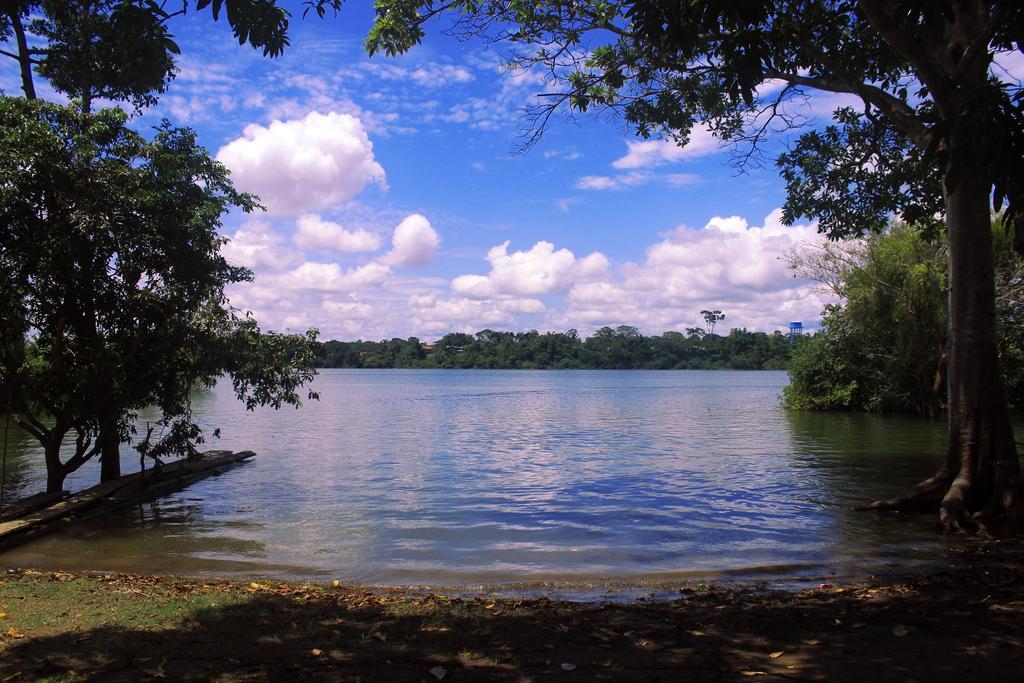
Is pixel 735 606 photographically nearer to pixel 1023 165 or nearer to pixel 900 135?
pixel 1023 165

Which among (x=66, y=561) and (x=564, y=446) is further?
(x=564, y=446)

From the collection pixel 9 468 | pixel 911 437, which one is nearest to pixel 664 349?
pixel 911 437

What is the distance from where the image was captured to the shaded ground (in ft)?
16.0

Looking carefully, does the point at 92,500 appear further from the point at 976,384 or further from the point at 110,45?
the point at 976,384

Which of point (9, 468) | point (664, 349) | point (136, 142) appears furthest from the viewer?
point (664, 349)

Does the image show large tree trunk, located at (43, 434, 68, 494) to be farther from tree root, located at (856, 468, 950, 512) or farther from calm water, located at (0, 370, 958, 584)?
tree root, located at (856, 468, 950, 512)

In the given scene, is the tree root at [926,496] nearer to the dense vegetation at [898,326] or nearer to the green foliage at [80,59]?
the green foliage at [80,59]

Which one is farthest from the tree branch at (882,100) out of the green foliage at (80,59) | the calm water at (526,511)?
the green foliage at (80,59)

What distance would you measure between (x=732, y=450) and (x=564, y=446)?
20.7ft

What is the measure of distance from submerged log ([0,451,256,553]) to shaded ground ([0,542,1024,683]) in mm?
4155

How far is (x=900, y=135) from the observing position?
47.1 feet

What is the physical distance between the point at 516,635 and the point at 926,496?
9.10 meters

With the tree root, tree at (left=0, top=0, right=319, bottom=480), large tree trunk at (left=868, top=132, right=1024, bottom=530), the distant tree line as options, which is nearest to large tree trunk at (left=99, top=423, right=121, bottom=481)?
tree at (left=0, top=0, right=319, bottom=480)

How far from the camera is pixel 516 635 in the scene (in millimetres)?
5879
